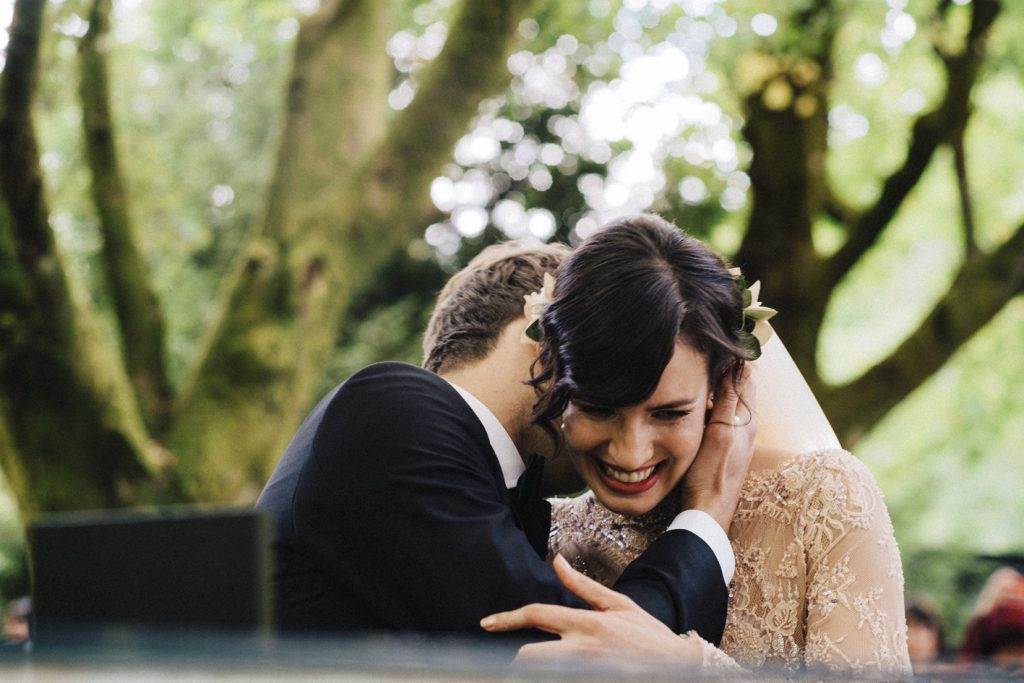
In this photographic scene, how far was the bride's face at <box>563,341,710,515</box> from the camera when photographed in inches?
114

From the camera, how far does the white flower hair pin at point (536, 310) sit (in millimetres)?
3160

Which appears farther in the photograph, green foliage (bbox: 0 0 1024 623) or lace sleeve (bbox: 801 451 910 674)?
green foliage (bbox: 0 0 1024 623)

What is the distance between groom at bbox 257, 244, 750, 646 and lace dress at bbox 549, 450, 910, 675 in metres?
0.13

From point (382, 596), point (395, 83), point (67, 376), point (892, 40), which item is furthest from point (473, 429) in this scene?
point (395, 83)

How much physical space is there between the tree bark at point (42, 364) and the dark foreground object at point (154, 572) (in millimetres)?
5235

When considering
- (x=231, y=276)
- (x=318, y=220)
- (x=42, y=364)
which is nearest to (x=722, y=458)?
(x=42, y=364)

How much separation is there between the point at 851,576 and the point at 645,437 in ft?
2.01

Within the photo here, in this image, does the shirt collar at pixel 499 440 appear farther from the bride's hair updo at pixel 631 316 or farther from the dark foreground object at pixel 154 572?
the dark foreground object at pixel 154 572

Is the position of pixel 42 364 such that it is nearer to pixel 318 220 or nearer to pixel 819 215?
pixel 318 220

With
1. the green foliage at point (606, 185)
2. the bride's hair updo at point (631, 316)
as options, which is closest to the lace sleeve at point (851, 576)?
the bride's hair updo at point (631, 316)

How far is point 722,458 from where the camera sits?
3.12 meters

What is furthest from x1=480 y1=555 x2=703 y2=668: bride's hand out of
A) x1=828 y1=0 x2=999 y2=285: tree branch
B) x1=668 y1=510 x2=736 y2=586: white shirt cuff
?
x1=828 y1=0 x2=999 y2=285: tree branch

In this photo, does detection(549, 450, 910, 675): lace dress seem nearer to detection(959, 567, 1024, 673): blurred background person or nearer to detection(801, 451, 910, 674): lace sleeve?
detection(801, 451, 910, 674): lace sleeve

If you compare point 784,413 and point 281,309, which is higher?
point 784,413
